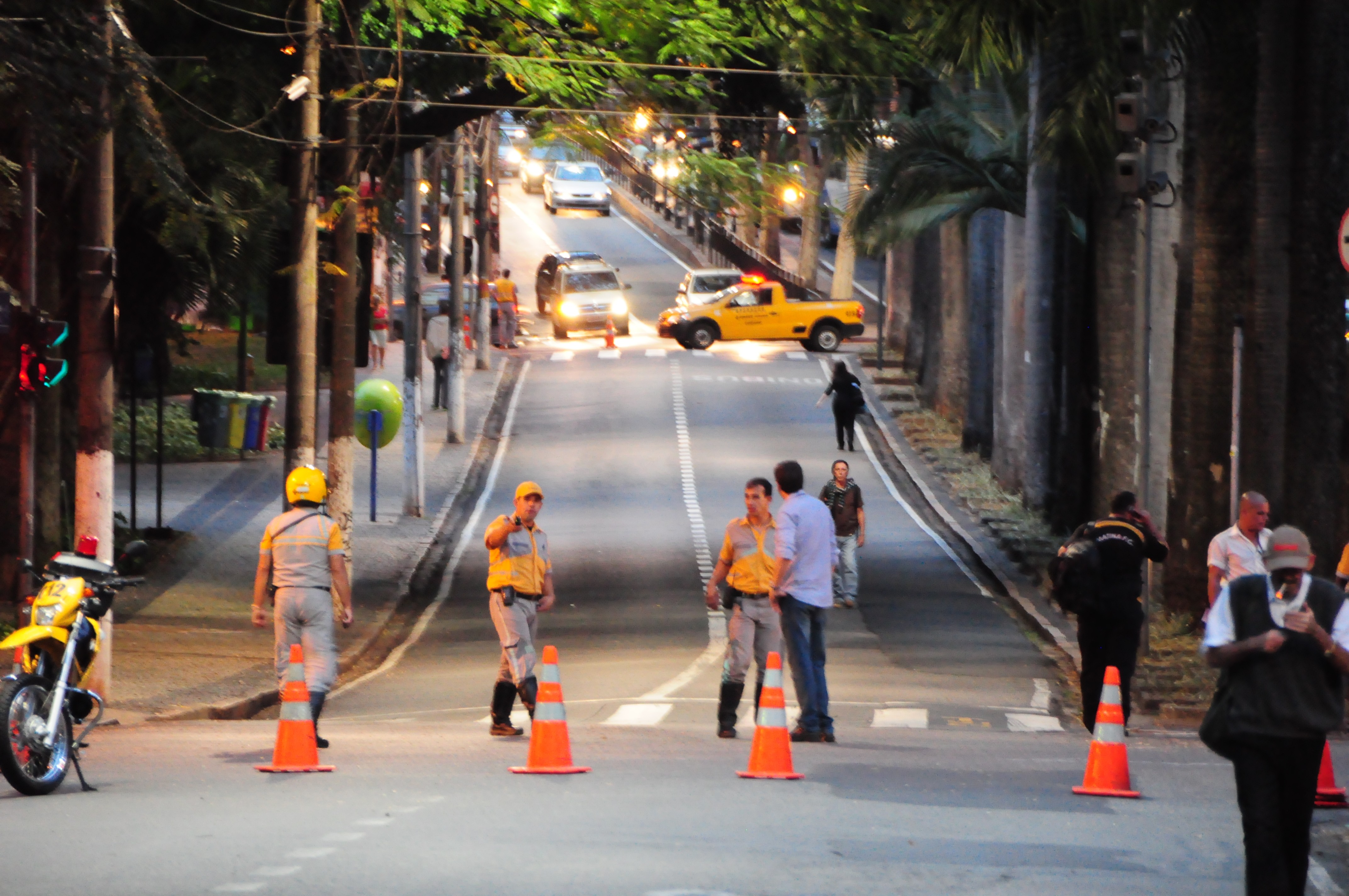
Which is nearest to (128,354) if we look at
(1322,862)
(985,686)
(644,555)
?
(644,555)

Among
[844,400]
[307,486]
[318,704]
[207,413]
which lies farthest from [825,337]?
[318,704]

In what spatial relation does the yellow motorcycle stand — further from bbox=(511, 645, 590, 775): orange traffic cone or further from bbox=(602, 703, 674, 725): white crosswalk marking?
bbox=(602, 703, 674, 725): white crosswalk marking

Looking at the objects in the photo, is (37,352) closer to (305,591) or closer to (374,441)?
(305,591)

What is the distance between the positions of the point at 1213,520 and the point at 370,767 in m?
10.5

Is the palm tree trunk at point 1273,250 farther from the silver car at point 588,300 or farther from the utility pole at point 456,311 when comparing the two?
the silver car at point 588,300

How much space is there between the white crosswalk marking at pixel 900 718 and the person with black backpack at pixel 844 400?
20.2 meters

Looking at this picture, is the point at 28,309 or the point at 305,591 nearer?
the point at 305,591

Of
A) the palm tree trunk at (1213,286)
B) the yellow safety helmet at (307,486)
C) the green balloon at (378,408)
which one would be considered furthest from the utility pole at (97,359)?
the green balloon at (378,408)

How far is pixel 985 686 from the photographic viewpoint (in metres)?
17.6

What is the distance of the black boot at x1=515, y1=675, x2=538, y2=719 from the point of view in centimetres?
1317

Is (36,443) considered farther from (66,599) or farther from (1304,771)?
(1304,771)

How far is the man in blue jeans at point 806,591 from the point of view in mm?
12688

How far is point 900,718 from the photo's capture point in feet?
50.4

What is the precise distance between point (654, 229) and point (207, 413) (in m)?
50.5
